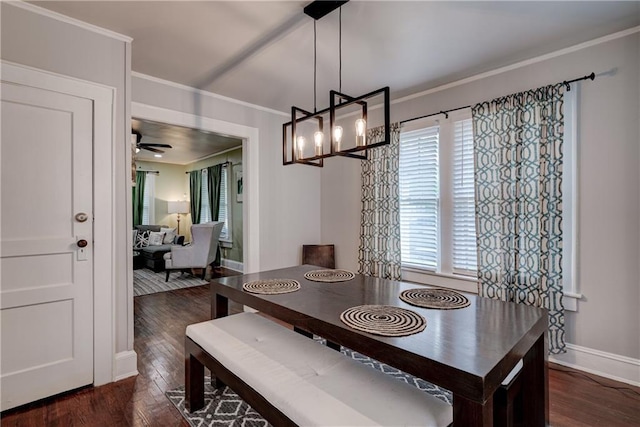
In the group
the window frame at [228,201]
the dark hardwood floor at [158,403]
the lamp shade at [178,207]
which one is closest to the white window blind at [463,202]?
the dark hardwood floor at [158,403]

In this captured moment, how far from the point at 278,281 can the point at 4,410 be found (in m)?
1.78

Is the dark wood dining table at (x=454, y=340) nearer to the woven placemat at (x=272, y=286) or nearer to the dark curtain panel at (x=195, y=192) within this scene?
the woven placemat at (x=272, y=286)

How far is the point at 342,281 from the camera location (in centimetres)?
207

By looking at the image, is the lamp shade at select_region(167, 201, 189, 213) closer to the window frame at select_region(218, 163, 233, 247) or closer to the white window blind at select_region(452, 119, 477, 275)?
the window frame at select_region(218, 163, 233, 247)

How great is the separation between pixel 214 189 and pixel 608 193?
6.67 meters

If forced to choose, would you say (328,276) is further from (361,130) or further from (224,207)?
(224,207)

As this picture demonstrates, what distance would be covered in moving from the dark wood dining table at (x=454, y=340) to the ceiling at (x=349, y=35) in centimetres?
175

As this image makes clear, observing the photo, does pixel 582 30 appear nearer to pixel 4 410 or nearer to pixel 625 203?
pixel 625 203

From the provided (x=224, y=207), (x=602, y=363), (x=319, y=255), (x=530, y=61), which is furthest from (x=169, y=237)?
(x=602, y=363)

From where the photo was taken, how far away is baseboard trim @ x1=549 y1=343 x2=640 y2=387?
7.22ft

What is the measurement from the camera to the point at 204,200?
304 inches

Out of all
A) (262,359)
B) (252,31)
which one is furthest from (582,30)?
(262,359)

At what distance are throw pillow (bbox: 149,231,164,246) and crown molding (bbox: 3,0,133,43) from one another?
543cm

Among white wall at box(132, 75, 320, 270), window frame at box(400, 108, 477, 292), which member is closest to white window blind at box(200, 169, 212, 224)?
white wall at box(132, 75, 320, 270)
